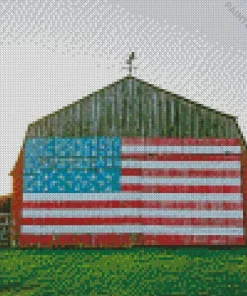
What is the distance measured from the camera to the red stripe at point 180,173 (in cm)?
1836

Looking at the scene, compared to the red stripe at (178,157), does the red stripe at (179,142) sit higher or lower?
higher

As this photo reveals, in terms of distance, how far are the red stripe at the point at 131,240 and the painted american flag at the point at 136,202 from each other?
0.10 feet

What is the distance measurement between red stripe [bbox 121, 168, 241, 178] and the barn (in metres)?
0.03

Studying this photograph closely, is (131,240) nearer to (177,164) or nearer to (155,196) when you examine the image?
(155,196)

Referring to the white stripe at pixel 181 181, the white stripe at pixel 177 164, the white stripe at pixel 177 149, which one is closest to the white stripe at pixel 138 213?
the white stripe at pixel 181 181

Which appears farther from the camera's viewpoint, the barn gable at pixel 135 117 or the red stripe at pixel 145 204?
the barn gable at pixel 135 117

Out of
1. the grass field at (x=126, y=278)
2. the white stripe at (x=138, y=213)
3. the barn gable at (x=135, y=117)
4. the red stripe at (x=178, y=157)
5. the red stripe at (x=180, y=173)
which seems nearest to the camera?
the grass field at (x=126, y=278)

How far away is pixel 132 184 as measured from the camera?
721 inches

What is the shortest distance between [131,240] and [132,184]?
1785 millimetres

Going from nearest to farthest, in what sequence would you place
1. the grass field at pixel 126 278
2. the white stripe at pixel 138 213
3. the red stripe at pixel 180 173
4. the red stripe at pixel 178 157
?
the grass field at pixel 126 278 → the white stripe at pixel 138 213 → the red stripe at pixel 180 173 → the red stripe at pixel 178 157

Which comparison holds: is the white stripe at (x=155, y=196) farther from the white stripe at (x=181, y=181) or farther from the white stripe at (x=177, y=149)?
the white stripe at (x=177, y=149)

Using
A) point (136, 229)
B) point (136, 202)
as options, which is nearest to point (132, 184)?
point (136, 202)

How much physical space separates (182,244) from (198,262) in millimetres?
6677

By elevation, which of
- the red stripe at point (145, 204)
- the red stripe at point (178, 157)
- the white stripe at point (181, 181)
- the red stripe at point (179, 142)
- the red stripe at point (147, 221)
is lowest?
the red stripe at point (147, 221)
